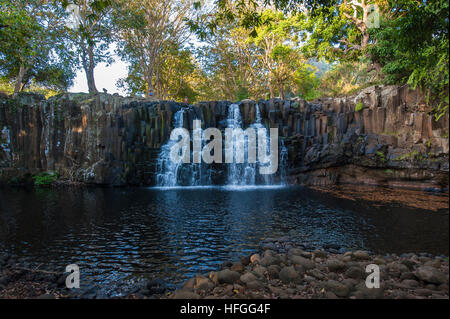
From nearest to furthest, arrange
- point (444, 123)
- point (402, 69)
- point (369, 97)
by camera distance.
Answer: point (444, 123), point (402, 69), point (369, 97)

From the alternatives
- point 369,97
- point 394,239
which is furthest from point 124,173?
point 369,97

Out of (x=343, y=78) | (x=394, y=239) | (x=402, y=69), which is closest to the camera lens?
(x=394, y=239)

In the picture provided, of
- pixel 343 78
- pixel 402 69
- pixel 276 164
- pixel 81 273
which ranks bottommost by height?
pixel 81 273

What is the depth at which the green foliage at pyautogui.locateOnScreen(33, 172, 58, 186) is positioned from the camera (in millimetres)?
21969

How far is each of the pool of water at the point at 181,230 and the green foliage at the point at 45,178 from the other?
22.6 ft

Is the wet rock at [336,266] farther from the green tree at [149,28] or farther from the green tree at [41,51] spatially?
the green tree at [149,28]

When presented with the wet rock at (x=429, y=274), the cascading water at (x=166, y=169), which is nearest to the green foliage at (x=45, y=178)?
the cascading water at (x=166, y=169)

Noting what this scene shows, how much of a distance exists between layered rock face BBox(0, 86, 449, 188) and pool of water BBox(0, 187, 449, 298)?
729 centimetres

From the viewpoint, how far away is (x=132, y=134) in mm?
22797

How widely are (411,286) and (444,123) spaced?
2674mm

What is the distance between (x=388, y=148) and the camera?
1970cm

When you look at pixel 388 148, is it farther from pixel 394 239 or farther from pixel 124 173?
pixel 124 173

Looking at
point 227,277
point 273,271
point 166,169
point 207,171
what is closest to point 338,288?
point 273,271

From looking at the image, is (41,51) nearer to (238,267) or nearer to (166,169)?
(166,169)
